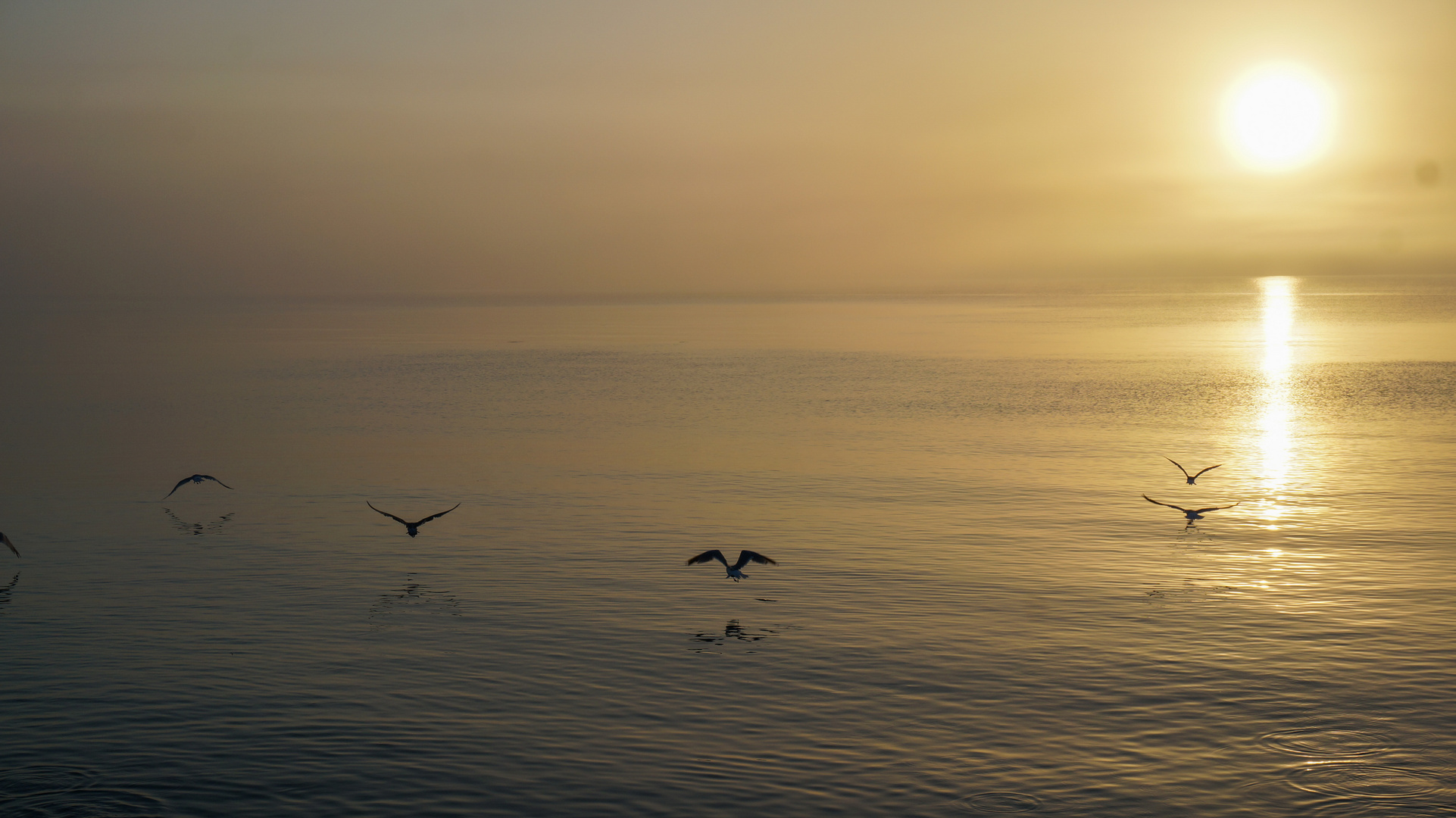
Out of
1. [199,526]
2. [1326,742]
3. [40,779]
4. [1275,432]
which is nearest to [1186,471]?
[1275,432]

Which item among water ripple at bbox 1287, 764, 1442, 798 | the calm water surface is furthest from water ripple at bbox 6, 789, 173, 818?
water ripple at bbox 1287, 764, 1442, 798

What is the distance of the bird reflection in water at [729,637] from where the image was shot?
24759 millimetres

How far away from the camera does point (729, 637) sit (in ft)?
83.1

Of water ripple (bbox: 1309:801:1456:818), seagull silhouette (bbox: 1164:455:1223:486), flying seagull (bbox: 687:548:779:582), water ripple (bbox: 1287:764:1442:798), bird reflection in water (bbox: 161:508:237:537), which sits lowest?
water ripple (bbox: 1309:801:1456:818)

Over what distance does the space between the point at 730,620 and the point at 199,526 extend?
20234 mm

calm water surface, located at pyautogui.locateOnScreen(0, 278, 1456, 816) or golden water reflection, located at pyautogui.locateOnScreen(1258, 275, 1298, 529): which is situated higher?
golden water reflection, located at pyautogui.locateOnScreen(1258, 275, 1298, 529)

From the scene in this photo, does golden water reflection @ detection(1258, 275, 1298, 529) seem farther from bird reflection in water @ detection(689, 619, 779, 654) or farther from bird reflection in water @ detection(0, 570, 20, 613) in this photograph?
bird reflection in water @ detection(0, 570, 20, 613)

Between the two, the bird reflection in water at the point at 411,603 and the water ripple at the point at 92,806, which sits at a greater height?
the bird reflection in water at the point at 411,603

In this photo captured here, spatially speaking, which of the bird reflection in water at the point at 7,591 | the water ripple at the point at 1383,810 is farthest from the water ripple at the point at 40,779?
the water ripple at the point at 1383,810

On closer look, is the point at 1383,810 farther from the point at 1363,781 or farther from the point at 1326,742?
the point at 1326,742

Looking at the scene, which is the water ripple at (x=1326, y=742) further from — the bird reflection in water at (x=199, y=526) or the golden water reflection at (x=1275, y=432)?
the bird reflection in water at (x=199, y=526)

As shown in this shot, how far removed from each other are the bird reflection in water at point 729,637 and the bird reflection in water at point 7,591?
16835 mm

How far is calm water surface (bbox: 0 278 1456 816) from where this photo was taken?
18391 mm

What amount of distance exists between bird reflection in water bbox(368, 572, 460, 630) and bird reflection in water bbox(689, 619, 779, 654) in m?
6.15
